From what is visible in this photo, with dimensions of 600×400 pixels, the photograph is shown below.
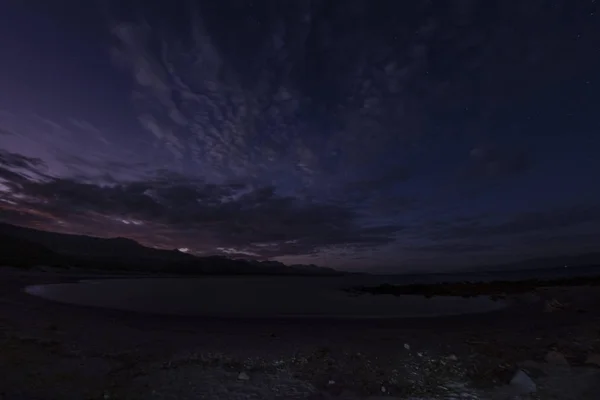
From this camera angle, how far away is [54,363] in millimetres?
9250

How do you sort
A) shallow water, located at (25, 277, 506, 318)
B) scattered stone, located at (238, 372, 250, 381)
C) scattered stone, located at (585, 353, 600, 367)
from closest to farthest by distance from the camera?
scattered stone, located at (238, 372, 250, 381)
scattered stone, located at (585, 353, 600, 367)
shallow water, located at (25, 277, 506, 318)

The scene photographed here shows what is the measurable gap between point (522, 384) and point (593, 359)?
4.70m

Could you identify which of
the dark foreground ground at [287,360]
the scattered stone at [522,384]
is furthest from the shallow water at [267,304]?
the scattered stone at [522,384]

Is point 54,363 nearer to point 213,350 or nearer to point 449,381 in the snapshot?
point 213,350

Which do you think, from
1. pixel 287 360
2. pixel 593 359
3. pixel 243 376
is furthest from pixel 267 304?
pixel 593 359

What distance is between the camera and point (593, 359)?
1027 centimetres

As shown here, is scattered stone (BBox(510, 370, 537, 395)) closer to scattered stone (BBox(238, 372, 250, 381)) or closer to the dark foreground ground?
the dark foreground ground

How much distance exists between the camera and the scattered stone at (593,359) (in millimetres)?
9938

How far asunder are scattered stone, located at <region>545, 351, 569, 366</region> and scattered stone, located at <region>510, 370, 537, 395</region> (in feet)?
8.29

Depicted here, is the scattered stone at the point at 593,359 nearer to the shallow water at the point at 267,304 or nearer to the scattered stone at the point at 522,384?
the scattered stone at the point at 522,384

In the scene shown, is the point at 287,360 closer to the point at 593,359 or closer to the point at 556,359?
the point at 556,359

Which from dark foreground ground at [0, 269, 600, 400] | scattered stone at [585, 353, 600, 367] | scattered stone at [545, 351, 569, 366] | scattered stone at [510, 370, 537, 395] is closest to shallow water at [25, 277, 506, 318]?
dark foreground ground at [0, 269, 600, 400]

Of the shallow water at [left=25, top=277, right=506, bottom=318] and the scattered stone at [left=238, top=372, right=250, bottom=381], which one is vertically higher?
the scattered stone at [left=238, top=372, right=250, bottom=381]

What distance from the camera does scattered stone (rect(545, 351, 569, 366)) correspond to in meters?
9.95
